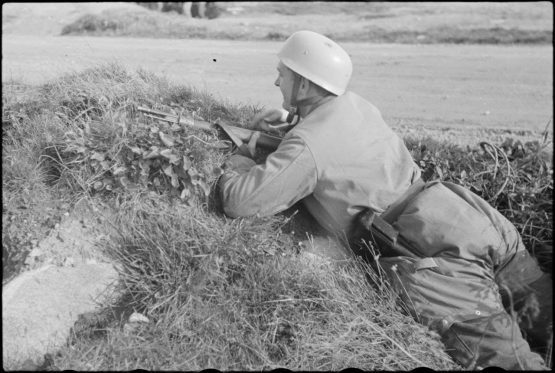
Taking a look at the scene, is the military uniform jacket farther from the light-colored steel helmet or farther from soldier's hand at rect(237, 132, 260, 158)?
soldier's hand at rect(237, 132, 260, 158)

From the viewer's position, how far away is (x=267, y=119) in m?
3.90

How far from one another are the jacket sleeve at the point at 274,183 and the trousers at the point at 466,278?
561 mm

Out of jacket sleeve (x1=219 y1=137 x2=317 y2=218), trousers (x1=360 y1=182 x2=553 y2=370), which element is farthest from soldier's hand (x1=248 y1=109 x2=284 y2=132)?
trousers (x1=360 y1=182 x2=553 y2=370)

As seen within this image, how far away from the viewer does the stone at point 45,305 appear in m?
2.72

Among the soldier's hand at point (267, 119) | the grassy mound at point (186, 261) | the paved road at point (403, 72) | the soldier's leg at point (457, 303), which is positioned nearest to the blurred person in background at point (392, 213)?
the soldier's leg at point (457, 303)

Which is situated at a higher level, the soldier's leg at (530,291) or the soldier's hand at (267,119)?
the soldier's hand at (267,119)

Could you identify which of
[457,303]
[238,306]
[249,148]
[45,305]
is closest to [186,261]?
[238,306]

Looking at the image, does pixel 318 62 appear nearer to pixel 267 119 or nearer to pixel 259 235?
pixel 267 119

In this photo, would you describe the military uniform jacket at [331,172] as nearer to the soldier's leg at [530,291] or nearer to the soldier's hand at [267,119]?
the soldier's hand at [267,119]

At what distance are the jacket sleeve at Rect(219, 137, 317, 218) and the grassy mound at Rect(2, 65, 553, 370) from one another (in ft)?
0.38

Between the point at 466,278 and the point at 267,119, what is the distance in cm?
169

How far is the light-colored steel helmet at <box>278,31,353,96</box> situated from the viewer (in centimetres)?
330

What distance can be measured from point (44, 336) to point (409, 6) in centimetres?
1489

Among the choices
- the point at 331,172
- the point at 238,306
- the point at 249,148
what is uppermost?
the point at 331,172
